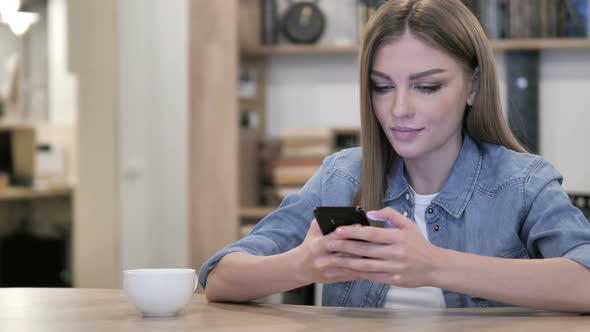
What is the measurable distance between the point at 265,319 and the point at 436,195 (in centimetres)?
49

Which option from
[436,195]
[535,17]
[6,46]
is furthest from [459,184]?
[6,46]

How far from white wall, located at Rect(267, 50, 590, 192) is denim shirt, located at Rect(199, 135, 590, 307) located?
6.98 ft

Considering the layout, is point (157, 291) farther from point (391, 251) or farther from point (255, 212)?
point (255, 212)

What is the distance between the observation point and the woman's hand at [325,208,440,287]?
4.17ft

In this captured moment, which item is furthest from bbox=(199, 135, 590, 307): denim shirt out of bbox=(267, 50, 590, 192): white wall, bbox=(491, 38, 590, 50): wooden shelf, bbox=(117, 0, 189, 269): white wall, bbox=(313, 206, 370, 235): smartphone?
bbox=(117, 0, 189, 269): white wall

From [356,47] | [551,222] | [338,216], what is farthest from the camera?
[356,47]

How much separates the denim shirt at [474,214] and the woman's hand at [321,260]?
8.7 inches

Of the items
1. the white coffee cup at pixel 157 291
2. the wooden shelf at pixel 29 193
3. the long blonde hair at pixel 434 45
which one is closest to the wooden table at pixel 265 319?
the white coffee cup at pixel 157 291

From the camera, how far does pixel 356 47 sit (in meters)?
3.66

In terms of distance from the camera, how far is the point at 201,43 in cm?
360

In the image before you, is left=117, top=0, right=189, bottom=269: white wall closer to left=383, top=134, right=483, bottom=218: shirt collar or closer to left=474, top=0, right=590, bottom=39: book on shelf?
left=474, top=0, right=590, bottom=39: book on shelf

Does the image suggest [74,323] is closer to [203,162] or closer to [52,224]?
[203,162]

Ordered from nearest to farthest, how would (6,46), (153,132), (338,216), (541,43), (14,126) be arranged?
(338,216) < (541,43) < (153,132) < (14,126) < (6,46)

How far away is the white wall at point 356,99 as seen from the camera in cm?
367
